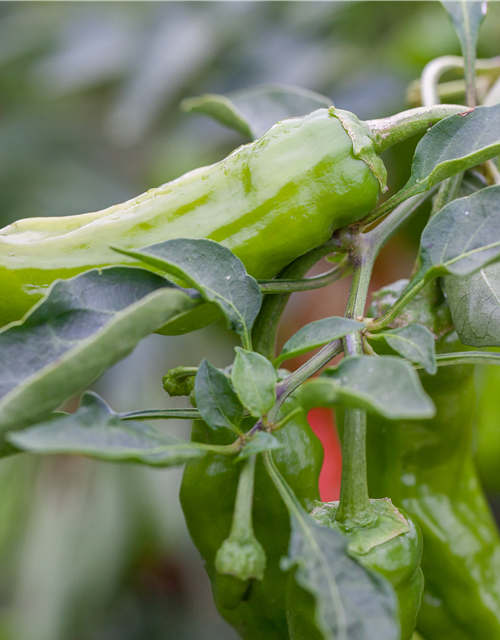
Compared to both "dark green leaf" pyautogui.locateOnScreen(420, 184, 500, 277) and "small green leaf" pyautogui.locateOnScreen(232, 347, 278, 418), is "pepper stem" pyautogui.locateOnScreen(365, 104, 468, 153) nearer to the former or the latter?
"dark green leaf" pyautogui.locateOnScreen(420, 184, 500, 277)

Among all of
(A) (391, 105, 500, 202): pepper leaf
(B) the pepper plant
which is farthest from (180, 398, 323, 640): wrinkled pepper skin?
(A) (391, 105, 500, 202): pepper leaf

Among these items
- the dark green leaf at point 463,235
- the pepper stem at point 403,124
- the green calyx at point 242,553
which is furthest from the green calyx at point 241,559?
the pepper stem at point 403,124

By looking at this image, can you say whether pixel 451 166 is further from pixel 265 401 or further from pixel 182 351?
pixel 182 351

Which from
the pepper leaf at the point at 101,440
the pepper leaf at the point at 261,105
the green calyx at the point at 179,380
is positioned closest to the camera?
the pepper leaf at the point at 101,440

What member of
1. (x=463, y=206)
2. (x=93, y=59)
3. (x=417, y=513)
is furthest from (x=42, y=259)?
(x=93, y=59)

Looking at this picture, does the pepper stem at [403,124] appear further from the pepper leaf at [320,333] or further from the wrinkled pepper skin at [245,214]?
the pepper leaf at [320,333]

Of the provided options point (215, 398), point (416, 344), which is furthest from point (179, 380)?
point (416, 344)
